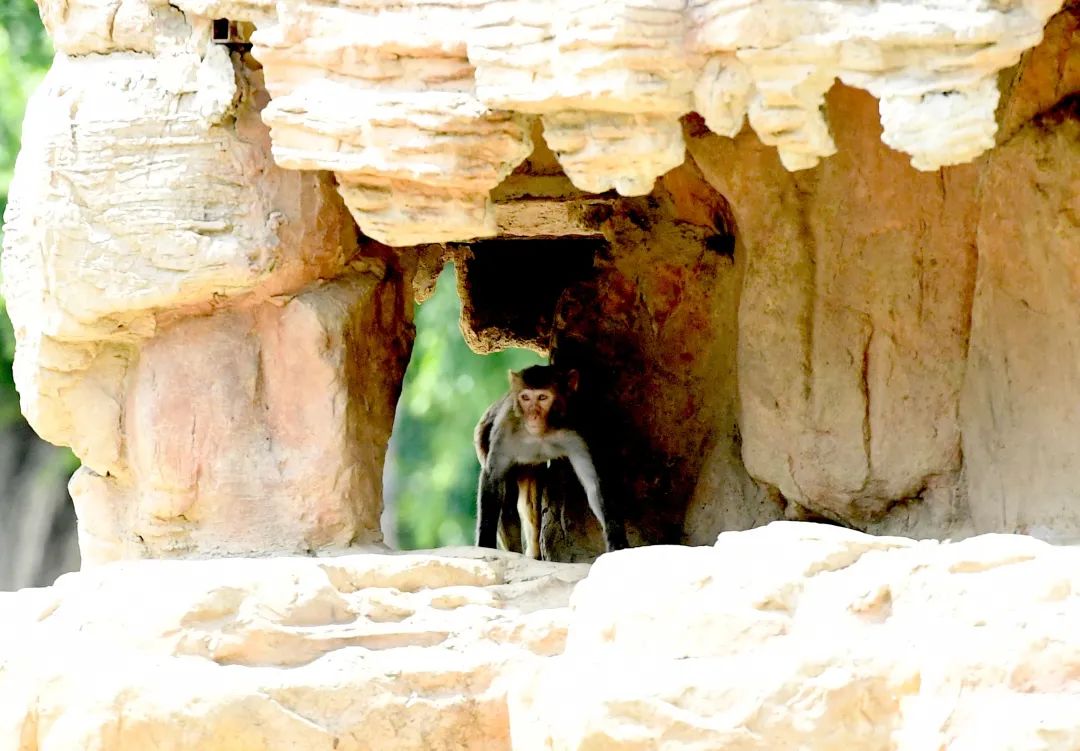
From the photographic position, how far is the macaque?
8125 millimetres

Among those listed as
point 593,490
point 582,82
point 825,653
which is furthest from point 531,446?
point 825,653

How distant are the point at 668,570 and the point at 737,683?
45cm

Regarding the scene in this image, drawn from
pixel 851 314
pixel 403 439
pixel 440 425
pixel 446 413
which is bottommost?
pixel 403 439

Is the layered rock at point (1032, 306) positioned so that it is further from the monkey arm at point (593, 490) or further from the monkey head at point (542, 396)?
the monkey head at point (542, 396)

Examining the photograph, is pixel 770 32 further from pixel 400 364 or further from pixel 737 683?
pixel 400 364

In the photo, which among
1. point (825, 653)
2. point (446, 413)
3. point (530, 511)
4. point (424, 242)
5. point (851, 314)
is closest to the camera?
point (825, 653)

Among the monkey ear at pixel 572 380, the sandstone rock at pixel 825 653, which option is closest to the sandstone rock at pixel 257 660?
the sandstone rock at pixel 825 653

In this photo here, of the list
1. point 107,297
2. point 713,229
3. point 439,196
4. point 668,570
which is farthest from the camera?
point 713,229

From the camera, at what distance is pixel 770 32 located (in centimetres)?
518

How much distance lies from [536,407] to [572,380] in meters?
0.22

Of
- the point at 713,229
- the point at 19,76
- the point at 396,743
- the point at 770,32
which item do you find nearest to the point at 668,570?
the point at 396,743

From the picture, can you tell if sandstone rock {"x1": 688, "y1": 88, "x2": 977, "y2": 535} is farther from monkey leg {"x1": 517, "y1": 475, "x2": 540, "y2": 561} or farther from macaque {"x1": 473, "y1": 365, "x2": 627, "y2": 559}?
monkey leg {"x1": 517, "y1": 475, "x2": 540, "y2": 561}

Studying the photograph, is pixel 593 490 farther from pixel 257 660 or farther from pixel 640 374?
pixel 257 660

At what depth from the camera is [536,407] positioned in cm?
827
